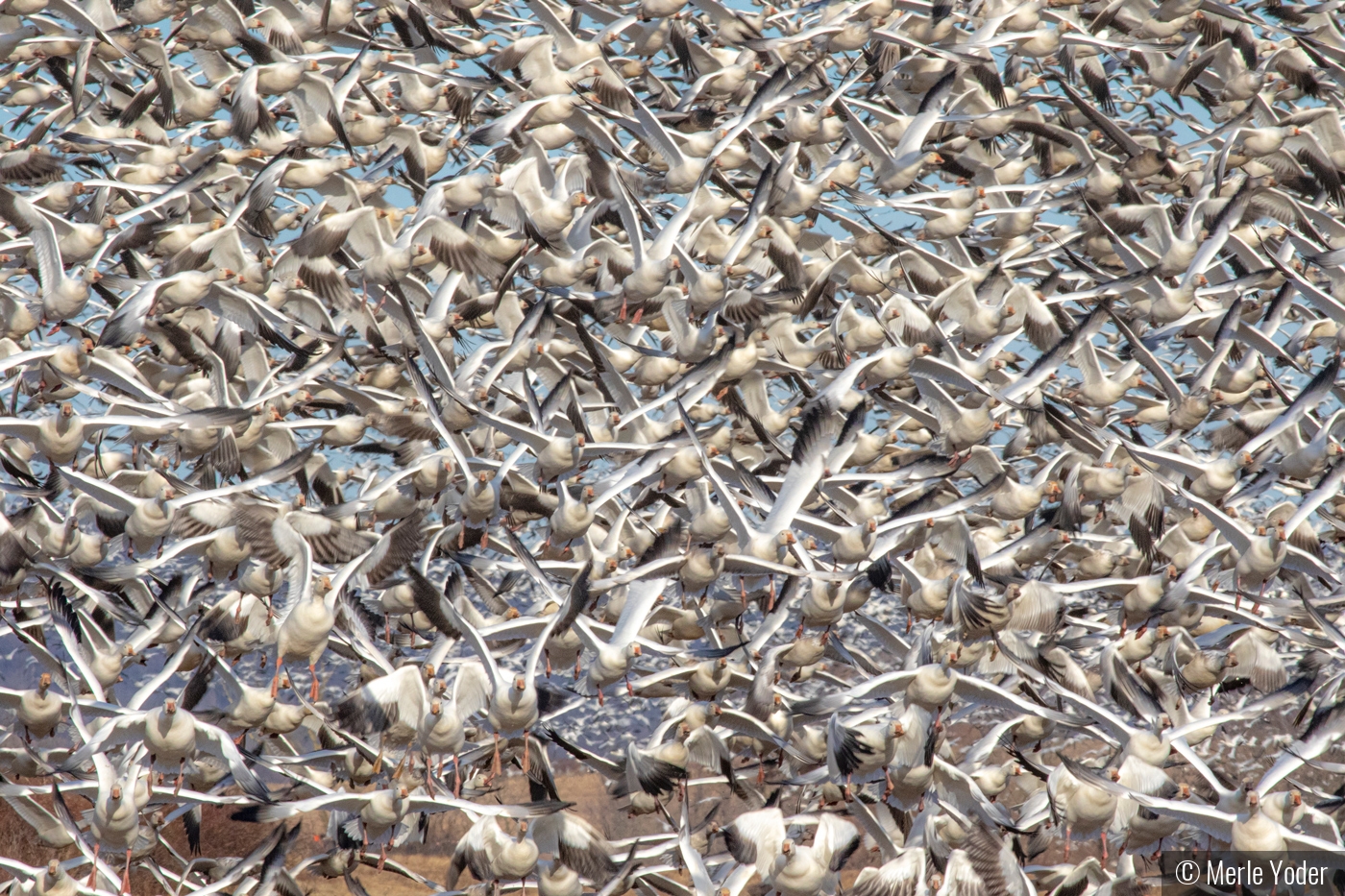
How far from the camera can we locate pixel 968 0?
43.7 feet

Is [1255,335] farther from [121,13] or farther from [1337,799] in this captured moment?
[121,13]

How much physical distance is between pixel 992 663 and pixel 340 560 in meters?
5.62

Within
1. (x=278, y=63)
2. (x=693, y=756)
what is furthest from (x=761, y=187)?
(x=693, y=756)

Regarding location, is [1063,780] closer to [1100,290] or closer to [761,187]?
[1100,290]

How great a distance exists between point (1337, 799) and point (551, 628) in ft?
19.7

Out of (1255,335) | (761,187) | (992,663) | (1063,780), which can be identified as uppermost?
(761,187)

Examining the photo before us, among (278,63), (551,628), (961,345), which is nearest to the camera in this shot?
(551,628)

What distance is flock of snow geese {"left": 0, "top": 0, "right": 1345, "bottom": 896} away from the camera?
9.44 meters

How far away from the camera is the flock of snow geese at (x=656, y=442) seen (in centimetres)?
944

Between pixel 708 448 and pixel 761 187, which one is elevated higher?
pixel 761 187

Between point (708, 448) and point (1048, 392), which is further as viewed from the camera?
point (1048, 392)

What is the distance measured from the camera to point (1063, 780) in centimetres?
923

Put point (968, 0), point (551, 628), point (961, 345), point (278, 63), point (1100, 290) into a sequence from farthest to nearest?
point (968, 0) → point (961, 345) → point (1100, 290) → point (278, 63) → point (551, 628)

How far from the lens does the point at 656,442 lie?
10578mm
